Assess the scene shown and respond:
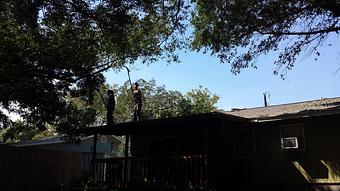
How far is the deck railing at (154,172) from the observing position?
13.7 metres

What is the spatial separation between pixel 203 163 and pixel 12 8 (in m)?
8.26

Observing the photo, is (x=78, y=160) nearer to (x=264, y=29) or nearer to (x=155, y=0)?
(x=155, y=0)

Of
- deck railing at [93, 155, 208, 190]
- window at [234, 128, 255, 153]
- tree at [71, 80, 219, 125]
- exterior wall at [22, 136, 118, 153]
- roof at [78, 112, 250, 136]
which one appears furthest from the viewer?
tree at [71, 80, 219, 125]

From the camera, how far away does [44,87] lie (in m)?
17.3

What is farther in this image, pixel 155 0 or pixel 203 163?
pixel 155 0

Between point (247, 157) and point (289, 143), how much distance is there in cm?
191

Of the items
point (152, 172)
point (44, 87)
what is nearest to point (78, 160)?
point (44, 87)

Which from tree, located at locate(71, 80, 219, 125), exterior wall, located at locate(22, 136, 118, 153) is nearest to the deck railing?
exterior wall, located at locate(22, 136, 118, 153)

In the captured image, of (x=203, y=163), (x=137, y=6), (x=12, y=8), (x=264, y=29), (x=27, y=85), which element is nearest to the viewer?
(x=12, y=8)

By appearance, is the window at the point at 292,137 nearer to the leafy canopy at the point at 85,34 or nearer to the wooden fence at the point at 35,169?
the leafy canopy at the point at 85,34

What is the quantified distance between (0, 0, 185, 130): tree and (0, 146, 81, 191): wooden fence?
5.39 ft

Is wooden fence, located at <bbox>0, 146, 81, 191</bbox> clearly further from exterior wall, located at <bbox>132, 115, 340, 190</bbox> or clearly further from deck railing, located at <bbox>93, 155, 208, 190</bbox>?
exterior wall, located at <bbox>132, 115, 340, 190</bbox>

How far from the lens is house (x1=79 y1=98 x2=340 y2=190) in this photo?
13875 mm

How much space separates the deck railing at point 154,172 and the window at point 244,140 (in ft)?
10.7
